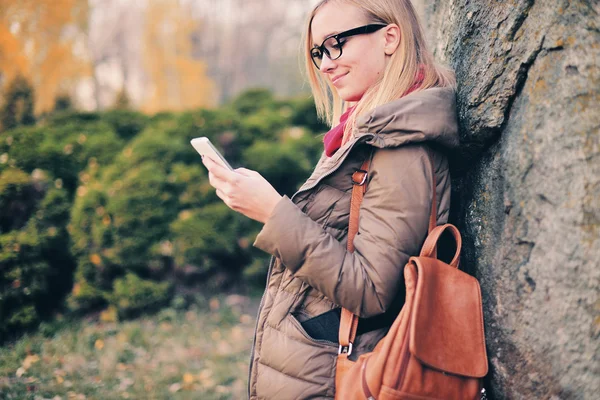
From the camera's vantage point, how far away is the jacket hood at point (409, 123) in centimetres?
140

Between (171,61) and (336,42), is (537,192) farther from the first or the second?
(171,61)

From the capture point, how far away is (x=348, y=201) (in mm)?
1517

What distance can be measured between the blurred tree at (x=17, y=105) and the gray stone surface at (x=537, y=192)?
7350 mm

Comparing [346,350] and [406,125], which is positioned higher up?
[406,125]

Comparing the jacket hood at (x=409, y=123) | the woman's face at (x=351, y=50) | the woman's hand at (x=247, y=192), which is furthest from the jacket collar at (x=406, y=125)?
the woman's face at (x=351, y=50)

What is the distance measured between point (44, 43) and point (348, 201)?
11.7m

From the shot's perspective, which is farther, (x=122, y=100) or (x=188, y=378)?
(x=122, y=100)

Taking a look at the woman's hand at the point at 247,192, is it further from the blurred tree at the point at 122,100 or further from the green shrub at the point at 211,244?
the blurred tree at the point at 122,100

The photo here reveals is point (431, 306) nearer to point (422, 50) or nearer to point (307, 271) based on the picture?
point (307, 271)

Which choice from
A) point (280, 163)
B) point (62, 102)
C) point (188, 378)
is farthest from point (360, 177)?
point (62, 102)

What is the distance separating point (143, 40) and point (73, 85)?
4.96m

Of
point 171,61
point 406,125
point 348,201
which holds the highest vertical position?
point 171,61

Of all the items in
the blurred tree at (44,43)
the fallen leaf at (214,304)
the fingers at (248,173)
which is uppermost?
the blurred tree at (44,43)

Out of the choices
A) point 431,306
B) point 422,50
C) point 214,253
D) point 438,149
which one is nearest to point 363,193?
point 438,149
